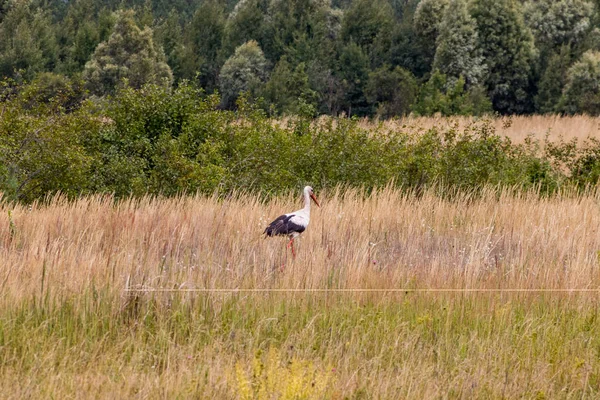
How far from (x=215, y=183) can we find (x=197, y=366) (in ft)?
28.7

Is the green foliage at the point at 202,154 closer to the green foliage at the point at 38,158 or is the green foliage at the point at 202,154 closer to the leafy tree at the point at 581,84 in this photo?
the green foliage at the point at 38,158

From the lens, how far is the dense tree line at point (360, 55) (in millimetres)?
45406

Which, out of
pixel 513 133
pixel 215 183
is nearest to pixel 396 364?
pixel 215 183

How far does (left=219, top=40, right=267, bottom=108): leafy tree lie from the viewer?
2181 inches

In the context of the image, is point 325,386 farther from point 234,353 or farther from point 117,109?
point 117,109

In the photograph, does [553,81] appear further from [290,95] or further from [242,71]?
[242,71]

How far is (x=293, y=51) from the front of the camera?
56062 mm

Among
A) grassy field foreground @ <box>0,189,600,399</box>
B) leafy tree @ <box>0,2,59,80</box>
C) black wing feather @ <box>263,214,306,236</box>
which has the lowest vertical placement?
grassy field foreground @ <box>0,189,600,399</box>

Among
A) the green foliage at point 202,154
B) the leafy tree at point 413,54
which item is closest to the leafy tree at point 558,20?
the leafy tree at point 413,54

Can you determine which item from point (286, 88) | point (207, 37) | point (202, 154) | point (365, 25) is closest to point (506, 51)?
point (286, 88)

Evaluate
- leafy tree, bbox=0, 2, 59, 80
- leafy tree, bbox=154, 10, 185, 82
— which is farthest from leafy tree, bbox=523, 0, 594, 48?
leafy tree, bbox=0, 2, 59, 80

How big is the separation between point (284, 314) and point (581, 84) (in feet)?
126

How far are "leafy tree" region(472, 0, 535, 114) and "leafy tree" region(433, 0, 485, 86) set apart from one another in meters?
0.81

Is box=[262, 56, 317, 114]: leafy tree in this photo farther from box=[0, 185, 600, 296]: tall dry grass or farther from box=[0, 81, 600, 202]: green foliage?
box=[0, 185, 600, 296]: tall dry grass
